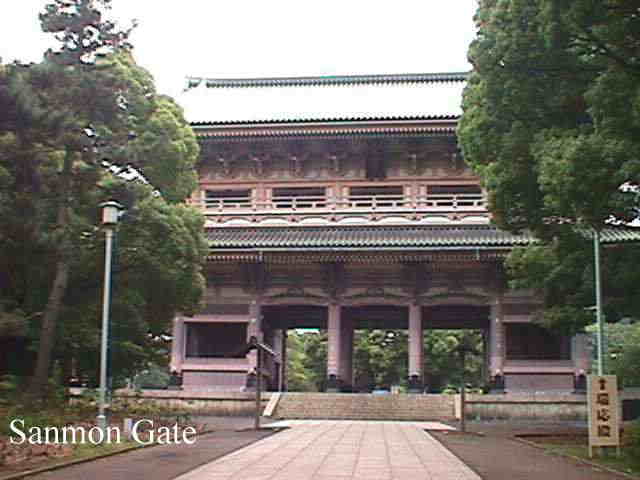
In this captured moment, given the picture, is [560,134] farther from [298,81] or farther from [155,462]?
[298,81]

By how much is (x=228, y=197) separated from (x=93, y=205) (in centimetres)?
1463

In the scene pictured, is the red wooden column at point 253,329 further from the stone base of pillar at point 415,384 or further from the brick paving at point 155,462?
the brick paving at point 155,462

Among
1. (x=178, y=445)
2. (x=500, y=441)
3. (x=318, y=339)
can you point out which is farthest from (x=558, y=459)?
(x=318, y=339)

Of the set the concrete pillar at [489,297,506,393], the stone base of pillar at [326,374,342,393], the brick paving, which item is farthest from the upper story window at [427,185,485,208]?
the brick paving

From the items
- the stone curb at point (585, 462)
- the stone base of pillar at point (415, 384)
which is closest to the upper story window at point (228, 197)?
the stone base of pillar at point (415, 384)

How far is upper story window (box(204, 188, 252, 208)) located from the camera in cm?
3453

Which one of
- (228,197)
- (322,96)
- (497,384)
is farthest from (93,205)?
(322,96)

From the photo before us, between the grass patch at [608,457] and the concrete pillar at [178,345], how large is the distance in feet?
57.5

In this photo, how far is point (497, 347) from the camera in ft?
100

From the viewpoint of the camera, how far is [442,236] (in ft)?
102

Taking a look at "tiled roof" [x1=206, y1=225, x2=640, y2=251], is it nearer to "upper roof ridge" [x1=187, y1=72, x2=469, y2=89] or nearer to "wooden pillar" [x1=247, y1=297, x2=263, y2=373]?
"wooden pillar" [x1=247, y1=297, x2=263, y2=373]

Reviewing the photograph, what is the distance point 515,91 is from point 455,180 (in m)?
16.5

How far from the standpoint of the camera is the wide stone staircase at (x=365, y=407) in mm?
28797

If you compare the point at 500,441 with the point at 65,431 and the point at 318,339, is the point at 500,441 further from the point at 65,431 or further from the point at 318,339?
the point at 318,339
